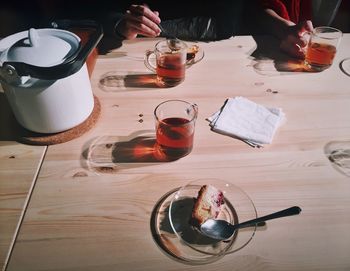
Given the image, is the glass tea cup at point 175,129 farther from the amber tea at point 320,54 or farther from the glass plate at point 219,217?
the amber tea at point 320,54

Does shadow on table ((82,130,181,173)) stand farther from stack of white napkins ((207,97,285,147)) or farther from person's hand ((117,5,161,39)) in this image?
person's hand ((117,5,161,39))

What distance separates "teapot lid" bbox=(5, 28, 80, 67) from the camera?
0.72 m

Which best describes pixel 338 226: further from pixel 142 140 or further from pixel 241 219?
pixel 142 140

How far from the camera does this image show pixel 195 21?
4.41ft

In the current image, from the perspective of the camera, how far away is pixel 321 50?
3.63 ft

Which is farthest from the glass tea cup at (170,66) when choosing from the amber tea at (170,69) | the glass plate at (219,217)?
the glass plate at (219,217)

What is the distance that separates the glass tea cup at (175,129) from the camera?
2.56ft

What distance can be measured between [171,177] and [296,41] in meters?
0.75

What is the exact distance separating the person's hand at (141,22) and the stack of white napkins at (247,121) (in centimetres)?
43

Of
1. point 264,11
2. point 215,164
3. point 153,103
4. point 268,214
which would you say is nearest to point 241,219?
point 268,214

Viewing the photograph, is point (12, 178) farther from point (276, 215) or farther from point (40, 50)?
point (276, 215)

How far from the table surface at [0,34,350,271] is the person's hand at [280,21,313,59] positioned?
115 mm

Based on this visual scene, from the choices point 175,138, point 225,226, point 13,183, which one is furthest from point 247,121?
point 13,183

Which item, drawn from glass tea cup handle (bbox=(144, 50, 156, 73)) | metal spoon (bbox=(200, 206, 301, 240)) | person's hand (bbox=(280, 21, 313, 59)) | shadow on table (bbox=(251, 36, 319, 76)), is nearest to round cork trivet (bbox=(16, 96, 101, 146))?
glass tea cup handle (bbox=(144, 50, 156, 73))
